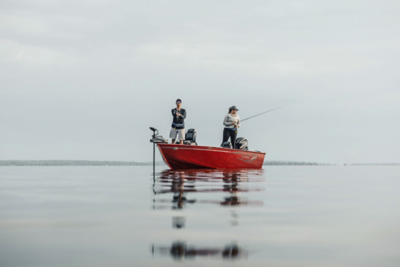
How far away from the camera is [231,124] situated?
61.0ft

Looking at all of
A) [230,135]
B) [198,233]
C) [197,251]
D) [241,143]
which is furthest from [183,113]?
[197,251]

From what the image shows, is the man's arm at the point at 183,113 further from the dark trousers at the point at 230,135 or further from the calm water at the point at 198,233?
the calm water at the point at 198,233

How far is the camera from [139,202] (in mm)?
6246

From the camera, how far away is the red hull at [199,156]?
17891 millimetres

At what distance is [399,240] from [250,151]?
16.4 m

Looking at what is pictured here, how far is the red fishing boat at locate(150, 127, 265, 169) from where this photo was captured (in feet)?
58.6

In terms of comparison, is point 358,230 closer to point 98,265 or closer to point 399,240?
point 399,240

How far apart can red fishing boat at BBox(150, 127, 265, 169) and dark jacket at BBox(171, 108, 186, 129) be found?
2.38ft

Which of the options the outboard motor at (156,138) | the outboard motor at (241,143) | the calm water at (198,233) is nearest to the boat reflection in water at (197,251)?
the calm water at (198,233)

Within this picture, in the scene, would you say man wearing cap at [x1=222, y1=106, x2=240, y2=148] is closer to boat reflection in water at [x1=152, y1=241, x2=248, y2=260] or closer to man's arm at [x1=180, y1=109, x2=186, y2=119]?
man's arm at [x1=180, y1=109, x2=186, y2=119]

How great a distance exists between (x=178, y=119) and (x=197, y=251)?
1427 centimetres

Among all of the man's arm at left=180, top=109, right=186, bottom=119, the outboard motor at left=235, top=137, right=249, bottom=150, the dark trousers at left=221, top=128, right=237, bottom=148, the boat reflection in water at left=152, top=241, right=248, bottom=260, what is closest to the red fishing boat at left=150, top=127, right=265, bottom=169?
the dark trousers at left=221, top=128, right=237, bottom=148

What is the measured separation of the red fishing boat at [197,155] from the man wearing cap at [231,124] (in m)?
0.34

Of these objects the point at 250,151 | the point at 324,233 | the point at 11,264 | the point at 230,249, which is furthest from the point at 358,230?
the point at 250,151
